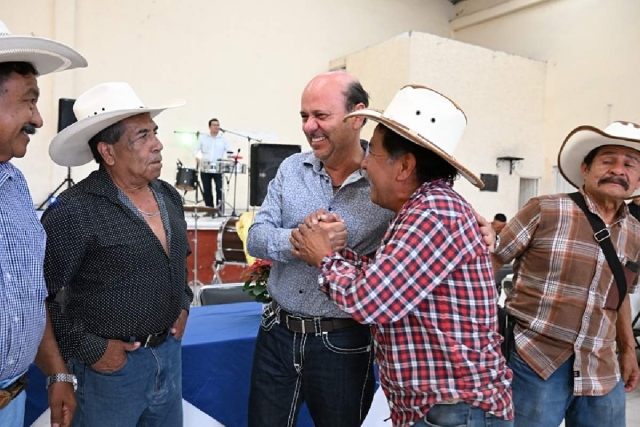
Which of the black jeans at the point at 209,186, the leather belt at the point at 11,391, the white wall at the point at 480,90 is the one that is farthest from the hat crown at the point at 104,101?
the black jeans at the point at 209,186

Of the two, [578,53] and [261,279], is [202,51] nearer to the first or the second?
[578,53]

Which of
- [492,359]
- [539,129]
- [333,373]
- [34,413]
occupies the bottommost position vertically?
[34,413]

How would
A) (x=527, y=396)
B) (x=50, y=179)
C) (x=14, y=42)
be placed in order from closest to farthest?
(x=14, y=42)
(x=527, y=396)
(x=50, y=179)

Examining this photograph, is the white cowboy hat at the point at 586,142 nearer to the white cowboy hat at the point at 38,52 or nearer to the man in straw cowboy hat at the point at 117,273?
the man in straw cowboy hat at the point at 117,273

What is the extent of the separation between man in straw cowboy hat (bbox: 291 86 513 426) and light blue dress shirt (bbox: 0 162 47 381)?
29.0 inches

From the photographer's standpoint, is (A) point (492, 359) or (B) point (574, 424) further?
(B) point (574, 424)

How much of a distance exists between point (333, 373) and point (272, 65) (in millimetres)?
11736

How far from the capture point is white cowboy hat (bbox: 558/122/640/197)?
198cm

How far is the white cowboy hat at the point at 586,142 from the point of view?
198 cm

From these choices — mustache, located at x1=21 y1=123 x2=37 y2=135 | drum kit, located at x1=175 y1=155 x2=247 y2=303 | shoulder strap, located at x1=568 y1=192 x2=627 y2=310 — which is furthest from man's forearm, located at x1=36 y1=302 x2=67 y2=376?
drum kit, located at x1=175 y1=155 x2=247 y2=303

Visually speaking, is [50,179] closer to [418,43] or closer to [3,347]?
[418,43]

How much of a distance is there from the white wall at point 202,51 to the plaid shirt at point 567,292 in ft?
32.3

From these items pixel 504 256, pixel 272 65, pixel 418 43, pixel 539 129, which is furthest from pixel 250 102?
pixel 504 256

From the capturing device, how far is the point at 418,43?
11.3 metres
